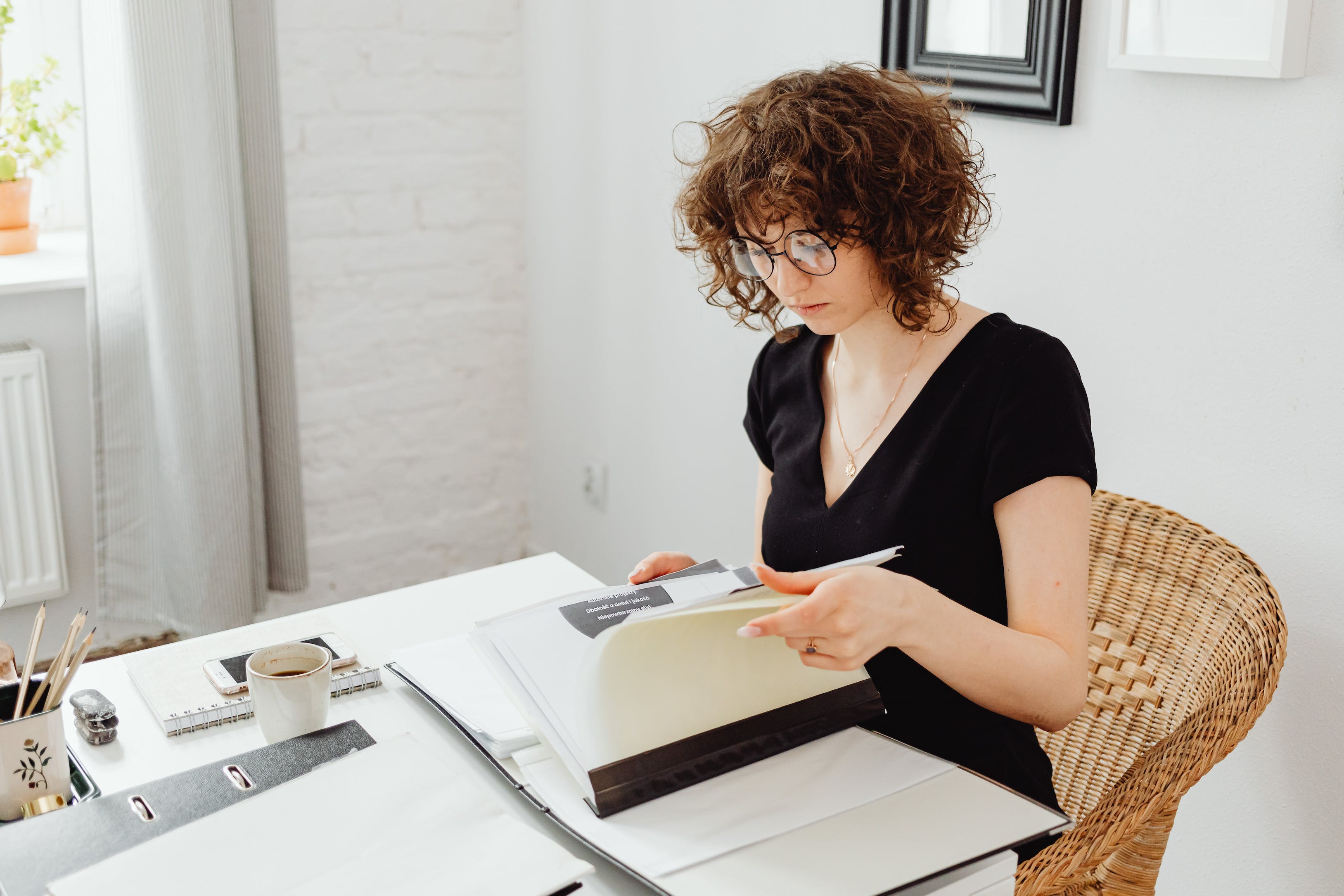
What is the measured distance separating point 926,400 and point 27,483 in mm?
1848

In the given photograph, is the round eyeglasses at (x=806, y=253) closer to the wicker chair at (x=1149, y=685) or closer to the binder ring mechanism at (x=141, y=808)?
the wicker chair at (x=1149, y=685)

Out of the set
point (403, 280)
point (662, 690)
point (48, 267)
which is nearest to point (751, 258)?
point (662, 690)

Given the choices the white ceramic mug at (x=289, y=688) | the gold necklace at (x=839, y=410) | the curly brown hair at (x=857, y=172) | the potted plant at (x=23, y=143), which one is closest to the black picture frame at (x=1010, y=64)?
the curly brown hair at (x=857, y=172)

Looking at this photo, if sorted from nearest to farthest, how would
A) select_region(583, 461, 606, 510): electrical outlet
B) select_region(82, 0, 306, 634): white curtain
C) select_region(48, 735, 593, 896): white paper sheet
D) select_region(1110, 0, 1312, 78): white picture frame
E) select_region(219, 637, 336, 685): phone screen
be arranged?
select_region(48, 735, 593, 896): white paper sheet → select_region(219, 637, 336, 685): phone screen → select_region(1110, 0, 1312, 78): white picture frame → select_region(82, 0, 306, 634): white curtain → select_region(583, 461, 606, 510): electrical outlet

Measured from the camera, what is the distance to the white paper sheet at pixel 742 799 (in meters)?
0.84

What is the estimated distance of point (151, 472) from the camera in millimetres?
2389

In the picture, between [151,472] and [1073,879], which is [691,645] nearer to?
[1073,879]

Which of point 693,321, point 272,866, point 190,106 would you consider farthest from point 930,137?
point 190,106

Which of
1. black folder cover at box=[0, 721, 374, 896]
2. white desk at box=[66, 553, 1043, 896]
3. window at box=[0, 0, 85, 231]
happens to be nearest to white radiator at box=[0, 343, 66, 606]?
window at box=[0, 0, 85, 231]

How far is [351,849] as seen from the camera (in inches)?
32.1

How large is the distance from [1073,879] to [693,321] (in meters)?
1.43

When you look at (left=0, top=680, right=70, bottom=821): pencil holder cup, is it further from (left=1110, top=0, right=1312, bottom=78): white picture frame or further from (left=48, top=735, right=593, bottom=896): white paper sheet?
(left=1110, top=0, right=1312, bottom=78): white picture frame

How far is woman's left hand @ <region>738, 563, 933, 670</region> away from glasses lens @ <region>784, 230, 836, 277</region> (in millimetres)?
353

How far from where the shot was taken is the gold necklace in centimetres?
127
